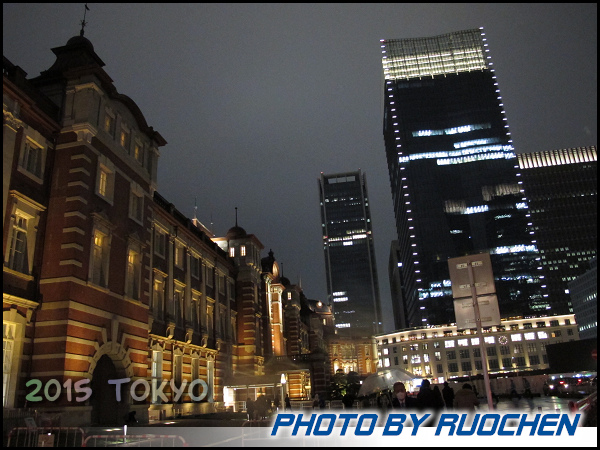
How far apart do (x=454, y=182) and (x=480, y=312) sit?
14561 cm

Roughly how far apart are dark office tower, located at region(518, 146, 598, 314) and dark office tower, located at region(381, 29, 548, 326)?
2577cm

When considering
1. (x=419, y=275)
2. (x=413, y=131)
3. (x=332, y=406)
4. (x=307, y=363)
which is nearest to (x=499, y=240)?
(x=419, y=275)

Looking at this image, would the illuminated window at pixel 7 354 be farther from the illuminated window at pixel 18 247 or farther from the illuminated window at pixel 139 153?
the illuminated window at pixel 139 153

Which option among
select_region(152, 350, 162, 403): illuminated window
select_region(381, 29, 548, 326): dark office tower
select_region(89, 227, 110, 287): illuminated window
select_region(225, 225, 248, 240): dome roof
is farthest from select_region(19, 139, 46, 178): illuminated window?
select_region(381, 29, 548, 326): dark office tower

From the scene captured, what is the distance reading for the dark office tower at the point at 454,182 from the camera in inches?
5541

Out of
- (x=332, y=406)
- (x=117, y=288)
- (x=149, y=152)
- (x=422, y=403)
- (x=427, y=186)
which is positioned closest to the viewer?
(x=422, y=403)

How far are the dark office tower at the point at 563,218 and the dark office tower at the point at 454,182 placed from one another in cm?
2577

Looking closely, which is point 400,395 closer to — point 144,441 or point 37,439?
point 144,441

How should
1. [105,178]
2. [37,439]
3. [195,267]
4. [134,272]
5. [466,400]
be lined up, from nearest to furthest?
[37,439] → [466,400] → [105,178] → [134,272] → [195,267]

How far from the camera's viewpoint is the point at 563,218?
Result: 16375cm

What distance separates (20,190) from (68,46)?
358 inches

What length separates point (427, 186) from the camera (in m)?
152

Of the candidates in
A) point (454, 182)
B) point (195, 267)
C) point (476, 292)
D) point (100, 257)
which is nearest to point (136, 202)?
point (100, 257)

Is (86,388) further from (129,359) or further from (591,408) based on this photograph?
(591,408)
